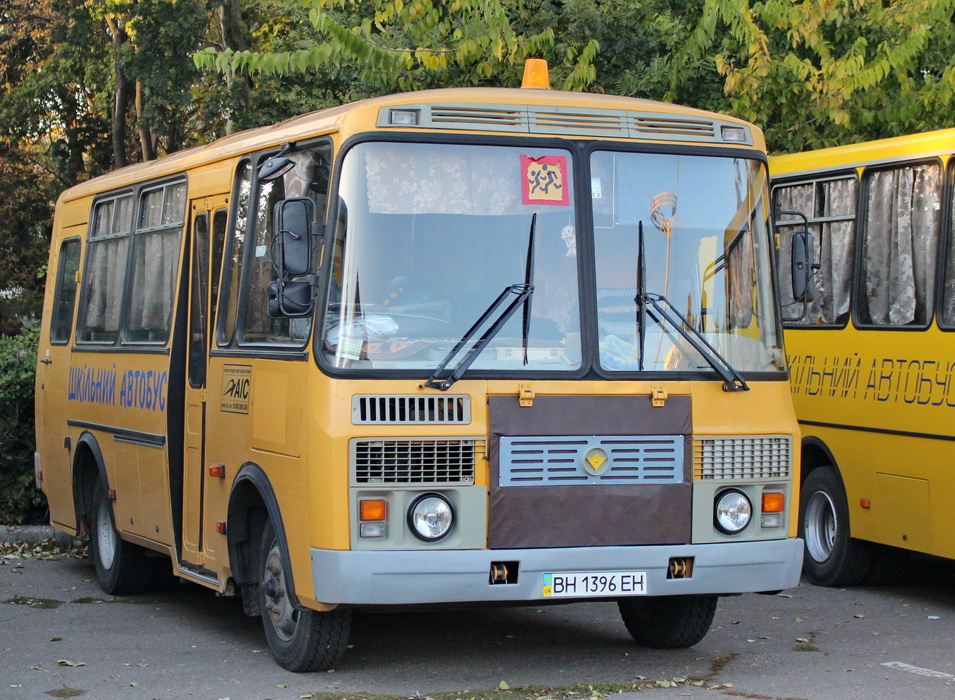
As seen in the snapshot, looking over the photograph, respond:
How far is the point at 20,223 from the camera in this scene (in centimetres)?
3186

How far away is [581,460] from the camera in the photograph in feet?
23.7

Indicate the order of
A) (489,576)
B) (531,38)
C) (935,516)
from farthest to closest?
(531,38)
(935,516)
(489,576)

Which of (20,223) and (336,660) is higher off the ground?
(20,223)

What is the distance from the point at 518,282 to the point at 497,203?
0.41 meters

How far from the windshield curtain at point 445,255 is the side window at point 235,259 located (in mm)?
1498

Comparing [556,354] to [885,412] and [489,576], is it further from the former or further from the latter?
[885,412]

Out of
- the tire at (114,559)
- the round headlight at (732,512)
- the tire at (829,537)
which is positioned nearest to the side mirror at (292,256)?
the round headlight at (732,512)

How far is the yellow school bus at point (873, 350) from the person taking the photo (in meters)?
10.1

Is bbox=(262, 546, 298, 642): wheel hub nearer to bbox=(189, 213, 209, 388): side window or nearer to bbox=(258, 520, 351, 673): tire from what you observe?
bbox=(258, 520, 351, 673): tire

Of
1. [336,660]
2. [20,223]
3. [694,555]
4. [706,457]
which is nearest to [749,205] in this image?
[706,457]

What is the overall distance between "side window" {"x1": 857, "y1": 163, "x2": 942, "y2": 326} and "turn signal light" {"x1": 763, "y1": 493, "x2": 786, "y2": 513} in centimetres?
304

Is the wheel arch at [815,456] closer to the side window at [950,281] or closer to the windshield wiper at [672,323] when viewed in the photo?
the side window at [950,281]

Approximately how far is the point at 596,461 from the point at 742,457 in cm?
80

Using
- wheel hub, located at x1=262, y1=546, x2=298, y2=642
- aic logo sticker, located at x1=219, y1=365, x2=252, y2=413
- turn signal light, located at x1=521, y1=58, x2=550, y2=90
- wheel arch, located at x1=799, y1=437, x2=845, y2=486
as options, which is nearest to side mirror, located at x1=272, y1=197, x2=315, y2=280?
aic logo sticker, located at x1=219, y1=365, x2=252, y2=413
